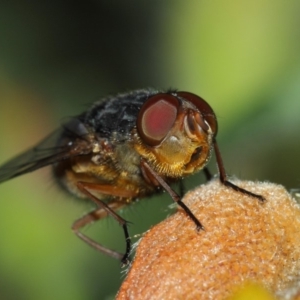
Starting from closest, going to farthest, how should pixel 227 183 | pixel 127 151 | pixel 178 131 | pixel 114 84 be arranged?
pixel 227 183
pixel 178 131
pixel 127 151
pixel 114 84

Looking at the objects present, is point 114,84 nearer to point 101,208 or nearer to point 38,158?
point 38,158

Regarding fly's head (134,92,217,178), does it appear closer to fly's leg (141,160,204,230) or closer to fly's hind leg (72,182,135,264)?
fly's leg (141,160,204,230)

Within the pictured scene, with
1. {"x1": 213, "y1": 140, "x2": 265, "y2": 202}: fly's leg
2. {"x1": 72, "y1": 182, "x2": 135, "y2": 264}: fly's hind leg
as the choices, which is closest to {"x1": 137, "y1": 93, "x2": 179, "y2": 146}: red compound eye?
{"x1": 213, "y1": 140, "x2": 265, "y2": 202}: fly's leg

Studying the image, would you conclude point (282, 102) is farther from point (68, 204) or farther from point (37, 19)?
point (37, 19)

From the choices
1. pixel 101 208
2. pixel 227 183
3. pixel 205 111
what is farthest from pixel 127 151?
pixel 227 183

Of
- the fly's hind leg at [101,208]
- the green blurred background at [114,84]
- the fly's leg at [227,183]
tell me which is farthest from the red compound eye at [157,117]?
the green blurred background at [114,84]

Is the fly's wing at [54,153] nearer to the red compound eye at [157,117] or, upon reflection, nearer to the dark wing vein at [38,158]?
the dark wing vein at [38,158]
